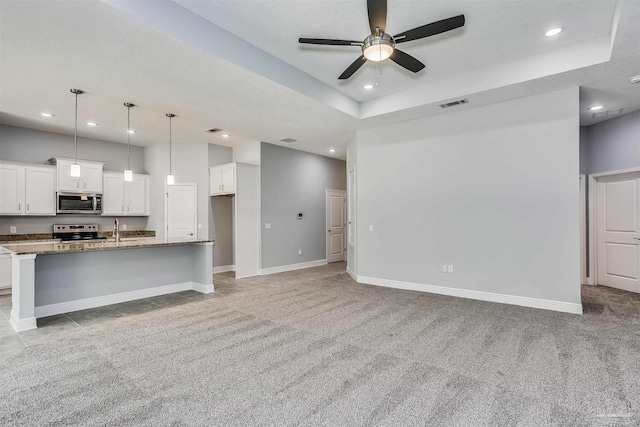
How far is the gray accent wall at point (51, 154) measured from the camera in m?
5.98

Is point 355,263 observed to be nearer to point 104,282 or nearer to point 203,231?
point 203,231

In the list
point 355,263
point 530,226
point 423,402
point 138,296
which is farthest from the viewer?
point 355,263

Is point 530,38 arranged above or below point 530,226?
above

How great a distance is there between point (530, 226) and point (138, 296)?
19.7 ft

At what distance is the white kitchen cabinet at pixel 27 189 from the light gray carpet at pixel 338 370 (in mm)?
3785

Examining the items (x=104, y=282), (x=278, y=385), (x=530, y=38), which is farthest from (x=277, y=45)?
(x=104, y=282)

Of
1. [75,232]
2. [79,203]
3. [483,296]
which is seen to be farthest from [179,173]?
[483,296]

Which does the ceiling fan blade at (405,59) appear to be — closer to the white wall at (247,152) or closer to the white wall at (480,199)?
the white wall at (480,199)

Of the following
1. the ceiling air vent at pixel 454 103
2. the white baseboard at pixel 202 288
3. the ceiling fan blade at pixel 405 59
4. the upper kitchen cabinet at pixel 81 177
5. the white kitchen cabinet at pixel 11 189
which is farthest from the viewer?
the upper kitchen cabinet at pixel 81 177

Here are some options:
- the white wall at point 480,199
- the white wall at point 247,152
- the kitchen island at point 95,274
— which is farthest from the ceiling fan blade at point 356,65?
the white wall at point 247,152

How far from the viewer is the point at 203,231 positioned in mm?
7434

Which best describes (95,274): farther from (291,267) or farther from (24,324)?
(291,267)

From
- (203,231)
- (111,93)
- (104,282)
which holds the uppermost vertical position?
(111,93)

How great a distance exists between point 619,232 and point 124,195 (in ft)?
31.8
